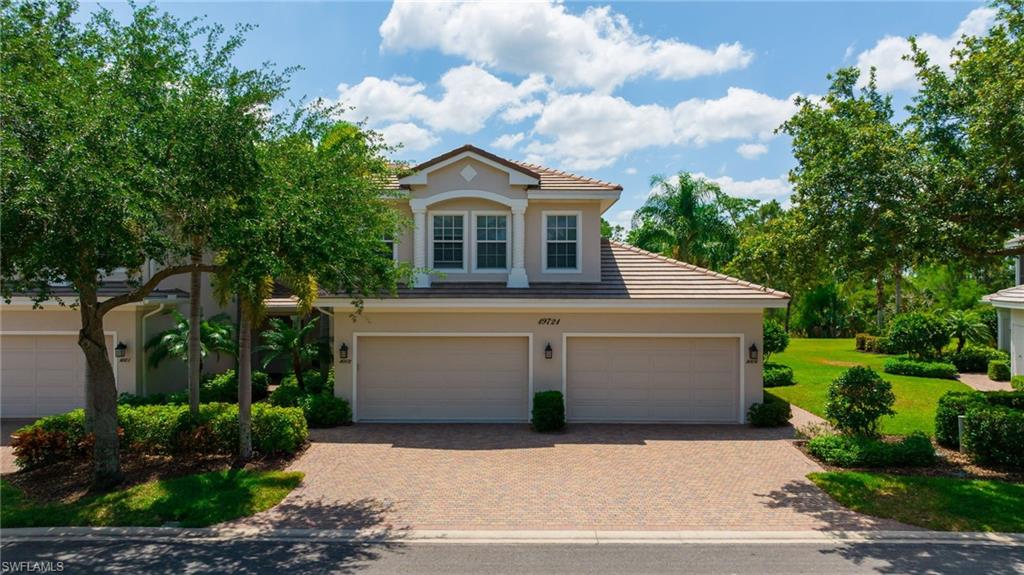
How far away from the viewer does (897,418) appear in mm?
14750

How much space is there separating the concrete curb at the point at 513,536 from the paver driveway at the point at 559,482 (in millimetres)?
222

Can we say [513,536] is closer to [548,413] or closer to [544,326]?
[548,413]

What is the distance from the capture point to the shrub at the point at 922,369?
2177 centimetres

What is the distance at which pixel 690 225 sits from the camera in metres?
27.2

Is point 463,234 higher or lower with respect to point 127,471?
higher

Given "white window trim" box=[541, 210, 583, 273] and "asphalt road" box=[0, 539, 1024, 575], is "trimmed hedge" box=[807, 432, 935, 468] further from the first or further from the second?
"white window trim" box=[541, 210, 583, 273]

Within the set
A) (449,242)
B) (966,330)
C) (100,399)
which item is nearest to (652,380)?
(449,242)

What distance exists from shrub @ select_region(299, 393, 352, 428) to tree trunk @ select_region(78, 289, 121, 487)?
4245mm

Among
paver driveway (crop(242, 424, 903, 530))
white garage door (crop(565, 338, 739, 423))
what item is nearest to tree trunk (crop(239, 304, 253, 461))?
paver driveway (crop(242, 424, 903, 530))

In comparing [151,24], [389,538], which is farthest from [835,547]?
[151,24]

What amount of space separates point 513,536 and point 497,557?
0.64 metres

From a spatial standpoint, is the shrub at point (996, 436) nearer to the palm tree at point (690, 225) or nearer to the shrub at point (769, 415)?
the shrub at point (769, 415)

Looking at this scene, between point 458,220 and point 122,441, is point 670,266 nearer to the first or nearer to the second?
point 458,220

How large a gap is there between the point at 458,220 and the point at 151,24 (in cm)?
795
